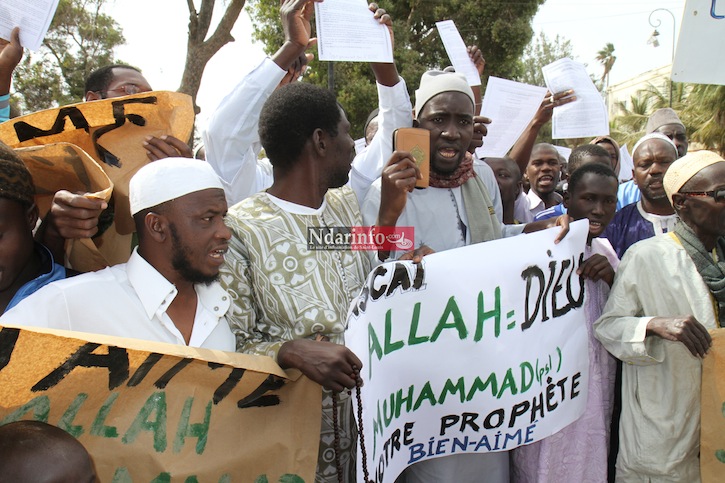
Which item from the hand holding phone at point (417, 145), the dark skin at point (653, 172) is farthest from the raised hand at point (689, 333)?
the dark skin at point (653, 172)

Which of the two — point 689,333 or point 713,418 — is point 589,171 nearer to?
point 689,333

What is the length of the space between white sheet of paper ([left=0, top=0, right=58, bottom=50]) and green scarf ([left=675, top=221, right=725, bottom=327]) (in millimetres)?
2873

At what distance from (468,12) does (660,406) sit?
15122 millimetres

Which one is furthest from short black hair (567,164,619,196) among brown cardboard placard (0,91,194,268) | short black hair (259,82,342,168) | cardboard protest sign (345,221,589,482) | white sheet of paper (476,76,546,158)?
brown cardboard placard (0,91,194,268)

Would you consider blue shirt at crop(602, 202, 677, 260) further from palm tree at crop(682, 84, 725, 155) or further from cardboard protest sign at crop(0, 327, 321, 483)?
palm tree at crop(682, 84, 725, 155)

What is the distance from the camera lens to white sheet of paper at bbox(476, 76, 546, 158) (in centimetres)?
400

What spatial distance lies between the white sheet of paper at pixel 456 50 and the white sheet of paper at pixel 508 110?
0.60ft

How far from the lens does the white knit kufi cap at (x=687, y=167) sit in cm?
258

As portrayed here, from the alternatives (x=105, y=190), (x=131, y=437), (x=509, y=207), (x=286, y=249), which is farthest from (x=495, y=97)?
(x=131, y=437)

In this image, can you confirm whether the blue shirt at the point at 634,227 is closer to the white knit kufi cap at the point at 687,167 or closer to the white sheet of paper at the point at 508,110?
the white knit kufi cap at the point at 687,167

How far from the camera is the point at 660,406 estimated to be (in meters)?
2.56

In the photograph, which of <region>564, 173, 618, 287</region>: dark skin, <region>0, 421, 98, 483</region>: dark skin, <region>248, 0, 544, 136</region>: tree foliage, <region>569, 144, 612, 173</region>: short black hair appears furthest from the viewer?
<region>248, 0, 544, 136</region>: tree foliage

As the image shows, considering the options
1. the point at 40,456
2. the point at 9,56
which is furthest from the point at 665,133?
the point at 40,456

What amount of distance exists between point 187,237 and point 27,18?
1.29 metres
